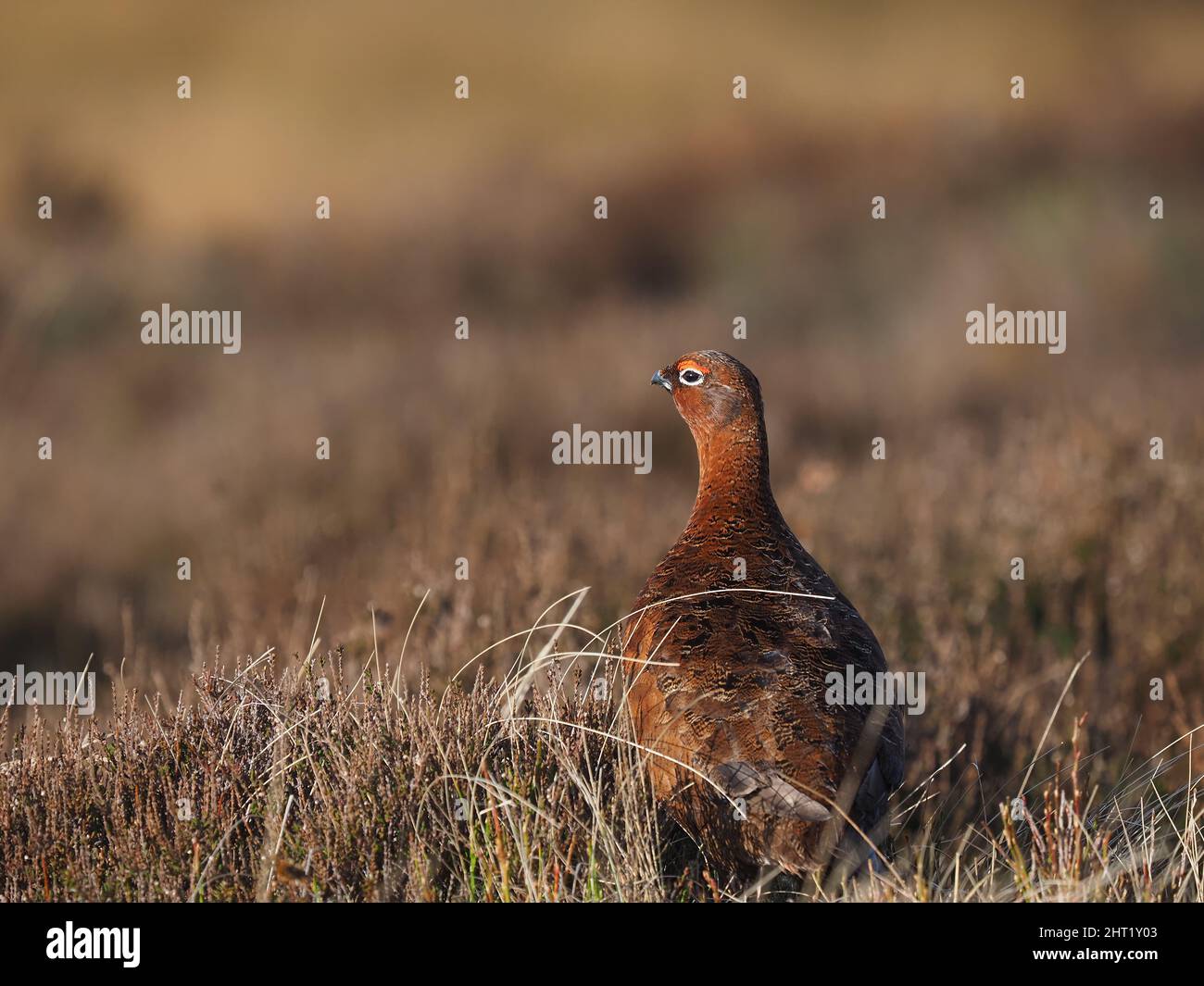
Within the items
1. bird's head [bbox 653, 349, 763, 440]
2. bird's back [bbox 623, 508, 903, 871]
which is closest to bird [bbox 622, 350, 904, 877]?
bird's back [bbox 623, 508, 903, 871]

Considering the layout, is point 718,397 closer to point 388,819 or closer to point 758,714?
point 758,714

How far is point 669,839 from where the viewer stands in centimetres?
311

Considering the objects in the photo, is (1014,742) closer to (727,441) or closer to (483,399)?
(727,441)

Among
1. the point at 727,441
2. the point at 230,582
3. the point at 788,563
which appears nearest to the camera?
the point at 788,563

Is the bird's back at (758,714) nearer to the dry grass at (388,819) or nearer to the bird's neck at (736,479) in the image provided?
the dry grass at (388,819)

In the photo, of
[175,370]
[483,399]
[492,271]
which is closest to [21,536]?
[175,370]

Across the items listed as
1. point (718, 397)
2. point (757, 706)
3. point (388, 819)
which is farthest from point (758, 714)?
point (718, 397)

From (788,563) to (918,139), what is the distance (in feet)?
46.3

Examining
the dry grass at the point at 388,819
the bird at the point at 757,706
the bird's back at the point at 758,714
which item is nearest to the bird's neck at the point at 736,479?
the bird at the point at 757,706

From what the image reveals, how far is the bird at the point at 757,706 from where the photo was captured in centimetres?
295

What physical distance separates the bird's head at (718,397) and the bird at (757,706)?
0.25 meters

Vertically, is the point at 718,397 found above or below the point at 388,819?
above

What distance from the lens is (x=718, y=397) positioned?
13.0ft

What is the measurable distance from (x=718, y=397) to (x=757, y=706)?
3.80 ft
